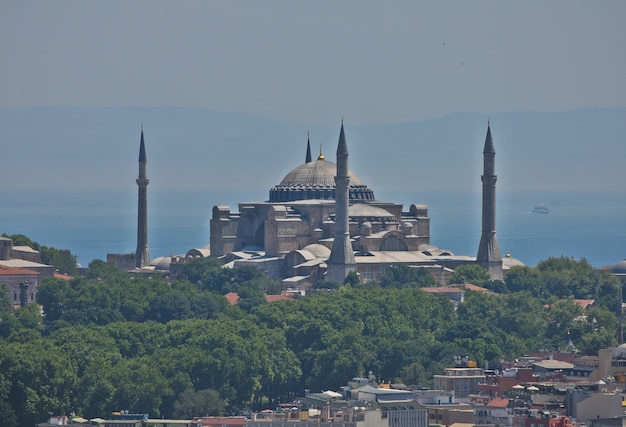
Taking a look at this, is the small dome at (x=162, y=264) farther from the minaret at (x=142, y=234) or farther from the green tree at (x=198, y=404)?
the green tree at (x=198, y=404)

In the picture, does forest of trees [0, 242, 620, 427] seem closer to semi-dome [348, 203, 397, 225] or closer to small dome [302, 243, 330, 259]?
small dome [302, 243, 330, 259]

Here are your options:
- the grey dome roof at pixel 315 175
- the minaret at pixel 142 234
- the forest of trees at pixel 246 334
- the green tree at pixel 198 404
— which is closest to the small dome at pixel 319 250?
the forest of trees at pixel 246 334

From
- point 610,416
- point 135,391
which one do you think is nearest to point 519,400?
point 610,416

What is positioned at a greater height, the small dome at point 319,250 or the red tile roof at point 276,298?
the small dome at point 319,250

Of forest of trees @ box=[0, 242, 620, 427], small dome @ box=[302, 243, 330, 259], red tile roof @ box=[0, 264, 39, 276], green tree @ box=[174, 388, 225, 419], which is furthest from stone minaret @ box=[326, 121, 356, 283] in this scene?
green tree @ box=[174, 388, 225, 419]

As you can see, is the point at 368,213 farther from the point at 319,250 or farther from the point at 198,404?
the point at 198,404

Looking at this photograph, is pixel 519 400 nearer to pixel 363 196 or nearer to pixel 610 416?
pixel 610 416

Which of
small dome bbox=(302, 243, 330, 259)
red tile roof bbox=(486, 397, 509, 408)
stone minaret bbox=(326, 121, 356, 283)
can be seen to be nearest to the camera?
red tile roof bbox=(486, 397, 509, 408)
